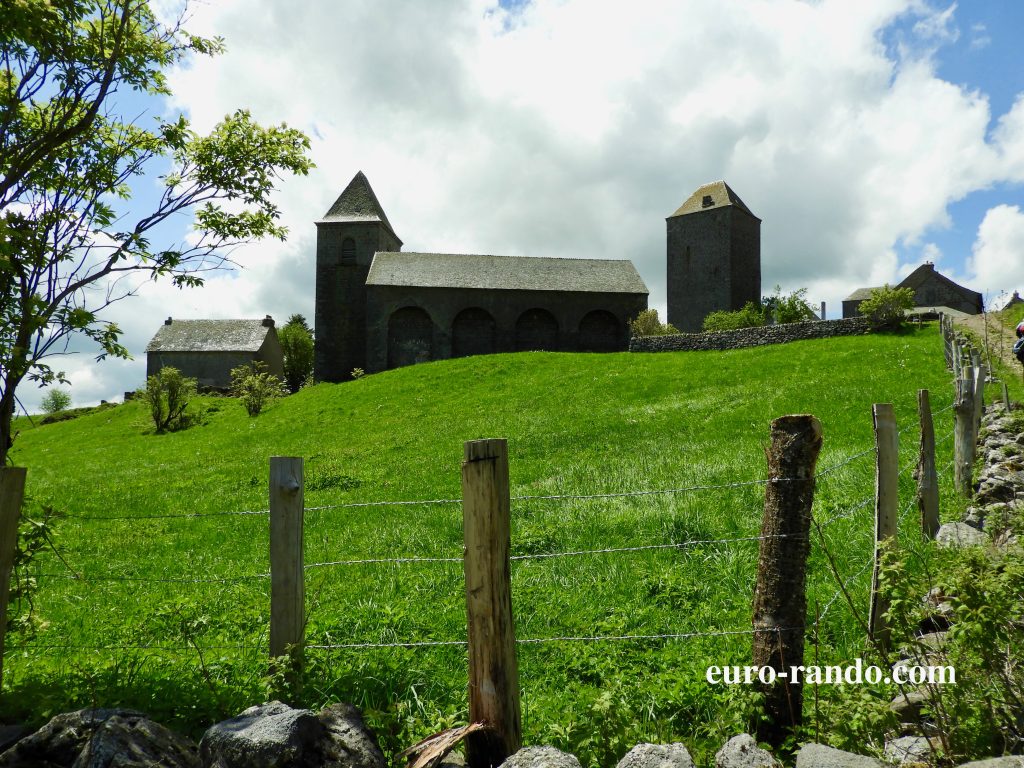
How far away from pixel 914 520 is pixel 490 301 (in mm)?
42996

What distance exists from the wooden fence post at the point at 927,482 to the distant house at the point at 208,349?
59233 millimetres

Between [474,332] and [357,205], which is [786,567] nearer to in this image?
[474,332]

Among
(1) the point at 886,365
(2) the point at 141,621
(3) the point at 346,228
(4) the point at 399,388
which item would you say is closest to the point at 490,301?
(3) the point at 346,228

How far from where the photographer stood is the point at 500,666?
11.4 ft

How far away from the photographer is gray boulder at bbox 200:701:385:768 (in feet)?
10.2

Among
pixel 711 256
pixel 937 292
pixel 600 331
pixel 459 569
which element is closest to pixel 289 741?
pixel 459 569

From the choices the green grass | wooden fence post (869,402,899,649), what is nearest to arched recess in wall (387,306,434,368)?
the green grass

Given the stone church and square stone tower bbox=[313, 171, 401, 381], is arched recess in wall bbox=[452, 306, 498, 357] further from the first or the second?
square stone tower bbox=[313, 171, 401, 381]

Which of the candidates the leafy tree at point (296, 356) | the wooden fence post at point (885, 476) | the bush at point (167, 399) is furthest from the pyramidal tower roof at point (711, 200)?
the wooden fence post at point (885, 476)

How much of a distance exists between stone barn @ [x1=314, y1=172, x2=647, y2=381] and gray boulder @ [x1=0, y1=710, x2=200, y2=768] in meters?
45.6

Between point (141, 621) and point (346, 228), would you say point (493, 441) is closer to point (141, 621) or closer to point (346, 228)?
point (141, 621)

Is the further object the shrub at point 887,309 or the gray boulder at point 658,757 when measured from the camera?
the shrub at point 887,309

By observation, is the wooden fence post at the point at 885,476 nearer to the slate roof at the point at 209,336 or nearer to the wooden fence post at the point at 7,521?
the wooden fence post at the point at 7,521

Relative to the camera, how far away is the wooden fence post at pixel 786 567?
3.69m
